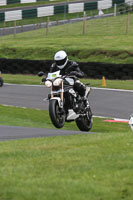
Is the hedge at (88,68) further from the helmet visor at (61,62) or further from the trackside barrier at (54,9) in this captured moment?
the helmet visor at (61,62)

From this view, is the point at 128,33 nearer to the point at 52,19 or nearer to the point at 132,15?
the point at 132,15

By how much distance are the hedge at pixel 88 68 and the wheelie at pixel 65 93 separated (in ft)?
35.6

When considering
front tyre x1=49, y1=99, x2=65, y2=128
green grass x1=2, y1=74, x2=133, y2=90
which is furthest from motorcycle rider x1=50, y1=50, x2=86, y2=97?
green grass x1=2, y1=74, x2=133, y2=90

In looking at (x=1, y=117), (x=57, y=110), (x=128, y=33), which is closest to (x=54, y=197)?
(x=57, y=110)

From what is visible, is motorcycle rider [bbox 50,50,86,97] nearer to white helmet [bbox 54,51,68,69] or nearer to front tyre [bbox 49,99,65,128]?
white helmet [bbox 54,51,68,69]

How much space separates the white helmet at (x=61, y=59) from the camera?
10.9m

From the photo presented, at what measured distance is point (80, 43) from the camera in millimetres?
30359

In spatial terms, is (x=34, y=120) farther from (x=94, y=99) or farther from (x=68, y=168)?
(x=68, y=168)

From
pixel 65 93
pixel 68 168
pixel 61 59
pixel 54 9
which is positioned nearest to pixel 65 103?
pixel 65 93

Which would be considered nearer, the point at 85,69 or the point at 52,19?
the point at 85,69

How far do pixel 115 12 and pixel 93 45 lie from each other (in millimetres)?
8735

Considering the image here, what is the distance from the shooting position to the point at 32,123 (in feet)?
43.3

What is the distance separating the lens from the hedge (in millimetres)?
22370

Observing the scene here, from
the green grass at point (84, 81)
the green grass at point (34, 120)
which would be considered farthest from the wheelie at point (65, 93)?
the green grass at point (84, 81)
